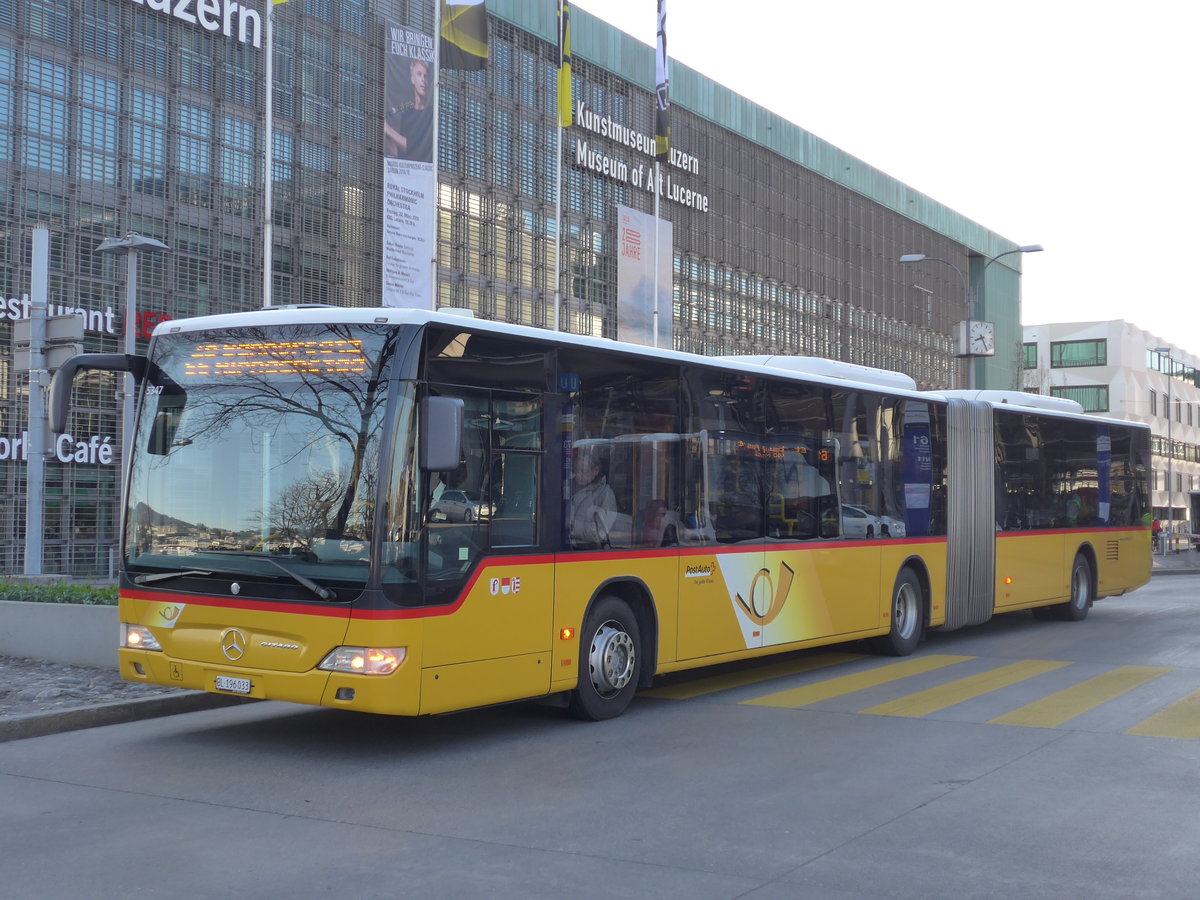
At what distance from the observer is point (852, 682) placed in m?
12.8

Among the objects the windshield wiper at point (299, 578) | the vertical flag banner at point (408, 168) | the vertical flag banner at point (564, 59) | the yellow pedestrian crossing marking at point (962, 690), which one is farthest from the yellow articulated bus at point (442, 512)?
the vertical flag banner at point (408, 168)

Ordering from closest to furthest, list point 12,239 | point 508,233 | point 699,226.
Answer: point 12,239
point 508,233
point 699,226

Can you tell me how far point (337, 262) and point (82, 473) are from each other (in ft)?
32.3

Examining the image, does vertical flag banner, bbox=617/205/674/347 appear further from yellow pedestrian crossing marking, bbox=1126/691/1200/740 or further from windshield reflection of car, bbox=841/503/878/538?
yellow pedestrian crossing marking, bbox=1126/691/1200/740

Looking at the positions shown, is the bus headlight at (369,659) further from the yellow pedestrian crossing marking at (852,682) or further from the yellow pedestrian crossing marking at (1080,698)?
the yellow pedestrian crossing marking at (1080,698)

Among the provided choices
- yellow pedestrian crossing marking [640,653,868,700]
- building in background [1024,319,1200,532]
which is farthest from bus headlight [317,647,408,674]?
building in background [1024,319,1200,532]

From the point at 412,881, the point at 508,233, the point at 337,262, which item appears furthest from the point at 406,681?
the point at 508,233

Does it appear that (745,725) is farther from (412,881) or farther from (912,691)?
(412,881)

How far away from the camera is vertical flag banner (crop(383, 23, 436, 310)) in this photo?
3188 centimetres

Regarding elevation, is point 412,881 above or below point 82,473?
below

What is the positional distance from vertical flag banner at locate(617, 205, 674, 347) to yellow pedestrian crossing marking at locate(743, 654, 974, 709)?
30493 mm

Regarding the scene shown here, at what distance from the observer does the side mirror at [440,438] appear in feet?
27.5

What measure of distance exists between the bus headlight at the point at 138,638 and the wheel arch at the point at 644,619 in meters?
3.52

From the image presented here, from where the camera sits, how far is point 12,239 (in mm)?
29906
